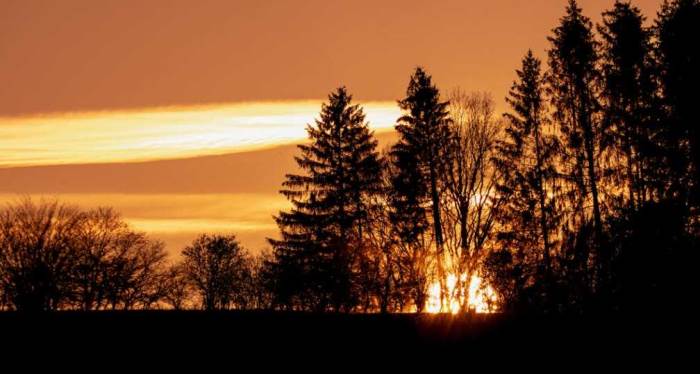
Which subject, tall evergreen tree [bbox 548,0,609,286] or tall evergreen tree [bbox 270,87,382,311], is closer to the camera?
tall evergreen tree [bbox 548,0,609,286]

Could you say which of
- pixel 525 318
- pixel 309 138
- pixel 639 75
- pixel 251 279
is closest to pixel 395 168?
pixel 309 138

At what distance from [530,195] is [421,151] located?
6302 mm

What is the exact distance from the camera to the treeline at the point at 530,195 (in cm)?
2358

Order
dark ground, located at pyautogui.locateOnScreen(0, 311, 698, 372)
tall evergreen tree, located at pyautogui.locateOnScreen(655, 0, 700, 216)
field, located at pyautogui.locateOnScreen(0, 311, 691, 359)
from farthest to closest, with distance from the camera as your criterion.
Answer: tall evergreen tree, located at pyautogui.locateOnScreen(655, 0, 700, 216) → field, located at pyautogui.locateOnScreen(0, 311, 691, 359) → dark ground, located at pyautogui.locateOnScreen(0, 311, 698, 372)

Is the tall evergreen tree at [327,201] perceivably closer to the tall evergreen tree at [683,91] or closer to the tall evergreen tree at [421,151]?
the tall evergreen tree at [421,151]

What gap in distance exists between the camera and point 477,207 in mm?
39438

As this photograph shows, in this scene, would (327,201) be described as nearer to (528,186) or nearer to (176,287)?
(528,186)

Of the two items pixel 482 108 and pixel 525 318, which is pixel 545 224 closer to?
pixel 482 108

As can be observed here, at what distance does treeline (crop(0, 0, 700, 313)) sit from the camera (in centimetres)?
2358

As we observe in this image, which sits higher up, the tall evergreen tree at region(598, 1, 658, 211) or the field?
the tall evergreen tree at region(598, 1, 658, 211)

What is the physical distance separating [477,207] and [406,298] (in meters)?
6.37

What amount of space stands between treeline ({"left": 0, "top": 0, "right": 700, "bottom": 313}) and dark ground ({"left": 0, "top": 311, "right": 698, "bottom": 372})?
14.9ft

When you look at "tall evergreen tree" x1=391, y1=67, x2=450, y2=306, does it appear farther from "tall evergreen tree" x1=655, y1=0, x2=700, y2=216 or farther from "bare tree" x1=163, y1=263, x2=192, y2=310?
"bare tree" x1=163, y1=263, x2=192, y2=310

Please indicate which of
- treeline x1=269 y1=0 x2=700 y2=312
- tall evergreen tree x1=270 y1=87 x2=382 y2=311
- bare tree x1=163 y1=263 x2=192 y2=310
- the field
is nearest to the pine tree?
treeline x1=269 y1=0 x2=700 y2=312
